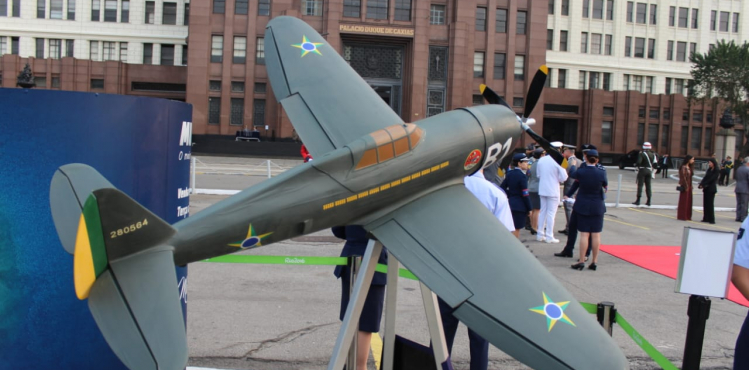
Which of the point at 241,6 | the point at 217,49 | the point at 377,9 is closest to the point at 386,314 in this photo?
the point at 377,9

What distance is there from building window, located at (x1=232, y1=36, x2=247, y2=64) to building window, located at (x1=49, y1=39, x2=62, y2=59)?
2299 centimetres

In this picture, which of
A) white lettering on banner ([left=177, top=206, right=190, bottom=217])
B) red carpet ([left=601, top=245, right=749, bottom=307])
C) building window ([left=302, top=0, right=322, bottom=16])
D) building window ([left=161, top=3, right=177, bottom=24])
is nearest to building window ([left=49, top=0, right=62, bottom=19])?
building window ([left=161, top=3, right=177, bottom=24])

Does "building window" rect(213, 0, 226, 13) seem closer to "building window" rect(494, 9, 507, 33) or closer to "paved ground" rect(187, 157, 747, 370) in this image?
"building window" rect(494, 9, 507, 33)

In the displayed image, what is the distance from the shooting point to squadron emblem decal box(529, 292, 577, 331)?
10.6 ft

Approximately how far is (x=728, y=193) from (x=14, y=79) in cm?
6317

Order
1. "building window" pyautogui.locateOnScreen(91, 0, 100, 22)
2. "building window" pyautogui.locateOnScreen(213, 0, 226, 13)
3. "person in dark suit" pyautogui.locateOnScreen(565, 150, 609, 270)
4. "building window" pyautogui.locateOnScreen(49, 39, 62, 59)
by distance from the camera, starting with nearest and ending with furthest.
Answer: "person in dark suit" pyautogui.locateOnScreen(565, 150, 609, 270) < "building window" pyautogui.locateOnScreen(213, 0, 226, 13) < "building window" pyautogui.locateOnScreen(91, 0, 100, 22) < "building window" pyautogui.locateOnScreen(49, 39, 62, 59)

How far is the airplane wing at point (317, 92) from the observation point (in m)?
4.58

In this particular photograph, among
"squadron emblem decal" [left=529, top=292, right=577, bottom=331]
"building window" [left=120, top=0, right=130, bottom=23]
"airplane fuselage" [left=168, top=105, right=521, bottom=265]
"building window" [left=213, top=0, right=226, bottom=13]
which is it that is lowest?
"squadron emblem decal" [left=529, top=292, right=577, bottom=331]

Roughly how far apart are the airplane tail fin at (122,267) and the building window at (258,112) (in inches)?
1967

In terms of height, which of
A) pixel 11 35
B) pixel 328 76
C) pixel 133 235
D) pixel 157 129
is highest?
pixel 11 35

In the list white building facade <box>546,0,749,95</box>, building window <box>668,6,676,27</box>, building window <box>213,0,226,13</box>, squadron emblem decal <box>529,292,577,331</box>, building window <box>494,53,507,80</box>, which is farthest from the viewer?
building window <box>668,6,676,27</box>

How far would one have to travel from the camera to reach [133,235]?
3242mm

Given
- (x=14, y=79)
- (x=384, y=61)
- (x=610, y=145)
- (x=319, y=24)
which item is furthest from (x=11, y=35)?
(x=610, y=145)

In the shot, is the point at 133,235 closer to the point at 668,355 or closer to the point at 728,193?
the point at 668,355
